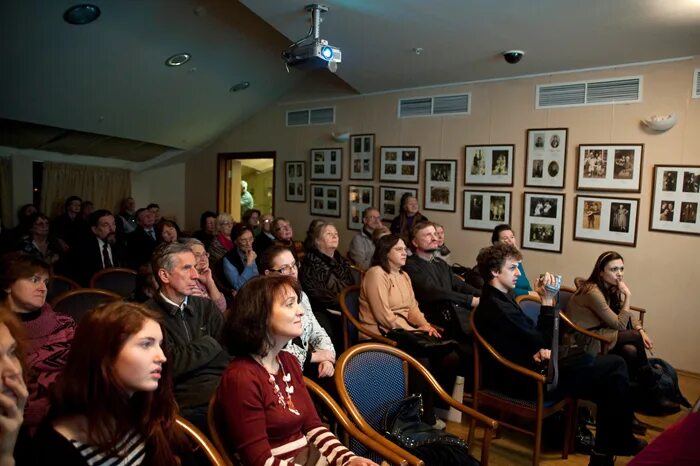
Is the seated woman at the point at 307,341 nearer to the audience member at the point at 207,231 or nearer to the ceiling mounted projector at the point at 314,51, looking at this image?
the ceiling mounted projector at the point at 314,51

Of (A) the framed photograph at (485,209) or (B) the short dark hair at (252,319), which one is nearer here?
(B) the short dark hair at (252,319)

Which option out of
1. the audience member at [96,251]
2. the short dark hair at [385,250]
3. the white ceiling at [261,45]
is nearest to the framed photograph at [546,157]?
the white ceiling at [261,45]

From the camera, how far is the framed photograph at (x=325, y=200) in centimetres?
650

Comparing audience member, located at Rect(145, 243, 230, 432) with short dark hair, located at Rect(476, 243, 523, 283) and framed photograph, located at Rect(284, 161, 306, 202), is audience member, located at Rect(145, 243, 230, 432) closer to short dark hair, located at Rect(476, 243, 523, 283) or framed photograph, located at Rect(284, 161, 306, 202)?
short dark hair, located at Rect(476, 243, 523, 283)

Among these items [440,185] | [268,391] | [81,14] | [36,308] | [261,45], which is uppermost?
[261,45]

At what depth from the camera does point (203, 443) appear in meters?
1.40

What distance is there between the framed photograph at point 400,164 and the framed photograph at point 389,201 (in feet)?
0.41

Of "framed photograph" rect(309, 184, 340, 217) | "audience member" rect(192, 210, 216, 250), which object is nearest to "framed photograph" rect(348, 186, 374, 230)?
"framed photograph" rect(309, 184, 340, 217)

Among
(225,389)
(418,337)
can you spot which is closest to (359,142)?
(418,337)

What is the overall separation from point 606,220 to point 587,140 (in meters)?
0.79

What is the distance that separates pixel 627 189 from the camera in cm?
433

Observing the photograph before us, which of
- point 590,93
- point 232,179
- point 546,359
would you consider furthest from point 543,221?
point 232,179

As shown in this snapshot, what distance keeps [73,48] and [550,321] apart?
15.0 feet

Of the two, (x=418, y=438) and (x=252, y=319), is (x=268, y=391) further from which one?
(x=418, y=438)
